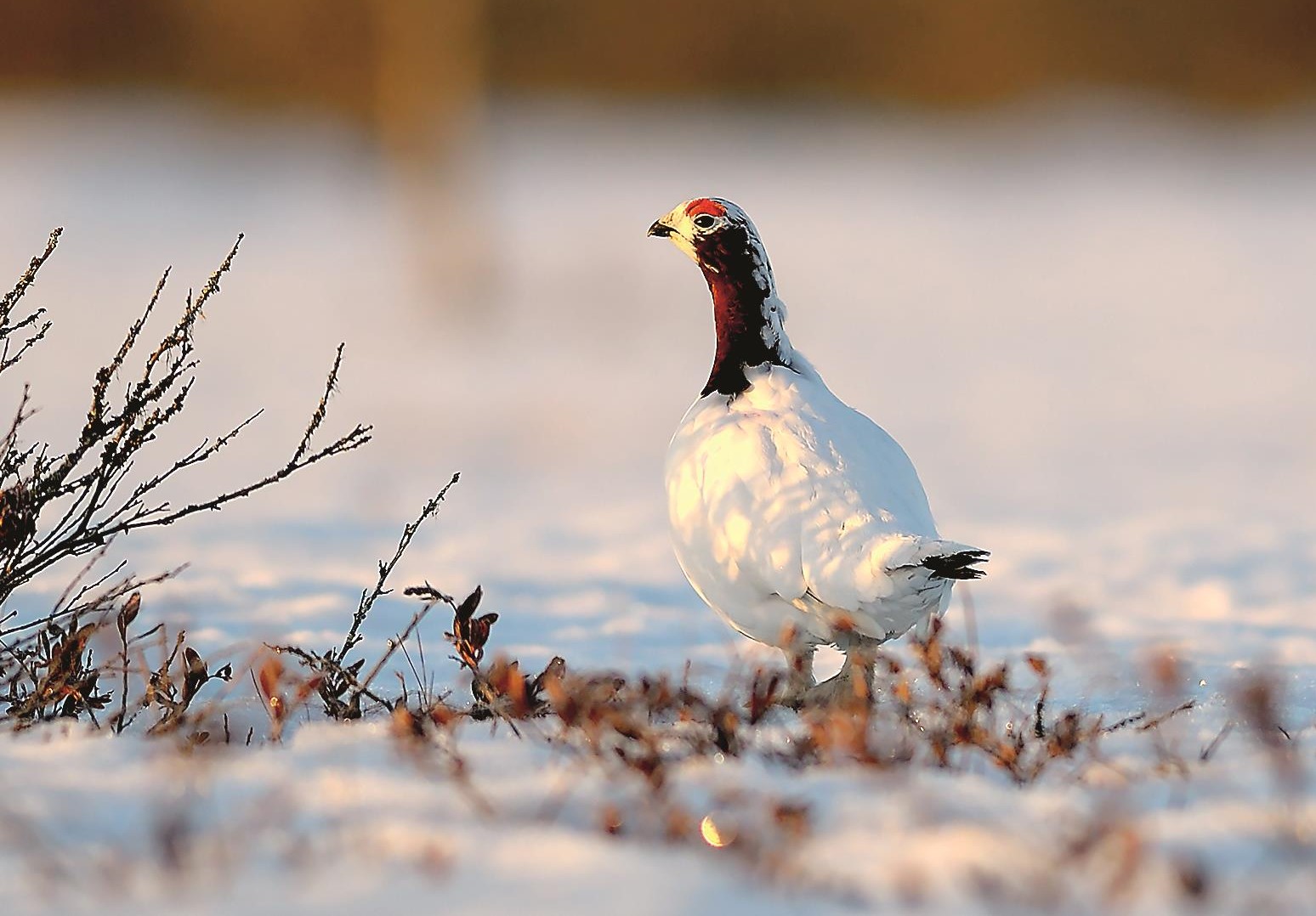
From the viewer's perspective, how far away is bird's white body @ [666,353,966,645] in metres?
2.94

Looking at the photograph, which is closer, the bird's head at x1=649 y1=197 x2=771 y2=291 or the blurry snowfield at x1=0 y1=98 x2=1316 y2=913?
the blurry snowfield at x1=0 y1=98 x2=1316 y2=913

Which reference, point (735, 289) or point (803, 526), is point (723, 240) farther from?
point (803, 526)

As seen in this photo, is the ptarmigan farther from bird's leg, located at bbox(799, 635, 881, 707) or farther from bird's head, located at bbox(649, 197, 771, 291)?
bird's head, located at bbox(649, 197, 771, 291)

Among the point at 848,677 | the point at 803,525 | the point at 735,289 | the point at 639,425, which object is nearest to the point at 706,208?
the point at 735,289

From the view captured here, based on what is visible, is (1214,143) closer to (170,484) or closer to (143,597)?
(170,484)

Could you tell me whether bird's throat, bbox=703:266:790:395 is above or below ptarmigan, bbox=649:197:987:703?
above

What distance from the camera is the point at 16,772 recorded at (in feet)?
7.34

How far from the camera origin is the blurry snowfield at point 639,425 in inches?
78.4

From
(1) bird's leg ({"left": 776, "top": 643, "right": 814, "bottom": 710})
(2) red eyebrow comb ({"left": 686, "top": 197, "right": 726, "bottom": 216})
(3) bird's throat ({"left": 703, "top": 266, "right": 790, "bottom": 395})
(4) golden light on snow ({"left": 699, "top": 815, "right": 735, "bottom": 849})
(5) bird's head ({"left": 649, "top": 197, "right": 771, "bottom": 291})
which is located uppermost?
(2) red eyebrow comb ({"left": 686, "top": 197, "right": 726, "bottom": 216})

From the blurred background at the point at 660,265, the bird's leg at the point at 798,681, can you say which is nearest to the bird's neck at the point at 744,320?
the bird's leg at the point at 798,681

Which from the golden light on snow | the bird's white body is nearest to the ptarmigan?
the bird's white body

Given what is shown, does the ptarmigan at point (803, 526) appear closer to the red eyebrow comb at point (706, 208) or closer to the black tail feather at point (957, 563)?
the black tail feather at point (957, 563)

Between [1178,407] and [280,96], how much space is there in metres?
18.9

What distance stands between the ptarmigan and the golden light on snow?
67cm
